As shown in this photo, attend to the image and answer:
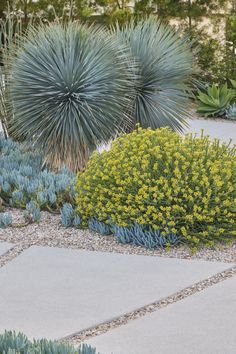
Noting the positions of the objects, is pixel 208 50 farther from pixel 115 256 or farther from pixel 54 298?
pixel 54 298

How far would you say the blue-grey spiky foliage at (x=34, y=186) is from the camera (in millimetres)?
5363

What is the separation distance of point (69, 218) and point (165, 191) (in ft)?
2.47

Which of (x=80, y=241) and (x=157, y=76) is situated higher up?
(x=157, y=76)

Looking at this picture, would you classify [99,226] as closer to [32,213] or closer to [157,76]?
[32,213]

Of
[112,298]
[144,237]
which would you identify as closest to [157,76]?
[144,237]

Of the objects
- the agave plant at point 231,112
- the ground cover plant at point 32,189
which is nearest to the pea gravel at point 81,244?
the ground cover plant at point 32,189

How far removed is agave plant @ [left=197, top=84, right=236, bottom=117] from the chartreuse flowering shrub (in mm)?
5689

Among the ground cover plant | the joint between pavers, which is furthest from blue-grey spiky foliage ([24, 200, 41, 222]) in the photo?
the joint between pavers

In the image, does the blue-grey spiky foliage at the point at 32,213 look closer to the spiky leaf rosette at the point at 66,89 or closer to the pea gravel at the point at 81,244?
the pea gravel at the point at 81,244

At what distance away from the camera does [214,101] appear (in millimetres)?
10766

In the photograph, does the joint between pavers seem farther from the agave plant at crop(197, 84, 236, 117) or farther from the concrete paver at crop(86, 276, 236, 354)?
the agave plant at crop(197, 84, 236, 117)

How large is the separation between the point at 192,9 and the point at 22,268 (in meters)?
9.04

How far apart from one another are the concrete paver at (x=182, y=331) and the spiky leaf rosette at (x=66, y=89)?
2.85m

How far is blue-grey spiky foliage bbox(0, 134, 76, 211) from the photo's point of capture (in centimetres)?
536
